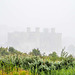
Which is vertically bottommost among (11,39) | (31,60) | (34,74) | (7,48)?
(34,74)

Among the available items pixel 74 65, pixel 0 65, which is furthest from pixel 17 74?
pixel 74 65

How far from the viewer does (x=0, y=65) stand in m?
6.29

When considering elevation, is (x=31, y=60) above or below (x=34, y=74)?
above

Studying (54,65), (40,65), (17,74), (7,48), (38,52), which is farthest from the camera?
(7,48)

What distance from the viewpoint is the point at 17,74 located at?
4.90m

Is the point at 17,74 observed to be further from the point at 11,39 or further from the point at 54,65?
the point at 11,39

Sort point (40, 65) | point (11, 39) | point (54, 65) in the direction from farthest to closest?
point (11, 39) < point (54, 65) < point (40, 65)

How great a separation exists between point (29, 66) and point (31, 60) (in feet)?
1.67

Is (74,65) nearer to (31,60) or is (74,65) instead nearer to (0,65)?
(31,60)

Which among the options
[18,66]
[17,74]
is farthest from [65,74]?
[18,66]

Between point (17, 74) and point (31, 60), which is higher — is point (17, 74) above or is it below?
below

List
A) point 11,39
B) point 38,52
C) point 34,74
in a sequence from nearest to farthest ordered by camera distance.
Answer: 1. point 34,74
2. point 38,52
3. point 11,39

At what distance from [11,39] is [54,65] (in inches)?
7718

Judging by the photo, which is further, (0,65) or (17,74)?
(0,65)
